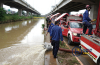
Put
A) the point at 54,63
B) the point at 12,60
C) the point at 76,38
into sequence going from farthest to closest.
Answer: the point at 76,38 < the point at 12,60 < the point at 54,63

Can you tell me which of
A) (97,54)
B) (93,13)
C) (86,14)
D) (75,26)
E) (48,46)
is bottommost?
(48,46)

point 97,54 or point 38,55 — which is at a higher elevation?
point 97,54

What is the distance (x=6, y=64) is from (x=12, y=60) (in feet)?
1.23

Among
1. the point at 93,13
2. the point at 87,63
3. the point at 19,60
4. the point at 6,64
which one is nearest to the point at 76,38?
the point at 87,63

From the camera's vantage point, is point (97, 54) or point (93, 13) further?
point (93, 13)

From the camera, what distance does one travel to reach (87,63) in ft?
13.9

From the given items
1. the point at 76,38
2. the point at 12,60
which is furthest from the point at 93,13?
the point at 12,60

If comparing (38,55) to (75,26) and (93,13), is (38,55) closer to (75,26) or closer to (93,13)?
(75,26)

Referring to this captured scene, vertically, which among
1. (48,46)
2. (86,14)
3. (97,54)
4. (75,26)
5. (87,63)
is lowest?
(87,63)

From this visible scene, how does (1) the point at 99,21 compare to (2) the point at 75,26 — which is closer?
(1) the point at 99,21

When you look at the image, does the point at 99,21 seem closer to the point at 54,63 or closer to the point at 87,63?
the point at 87,63

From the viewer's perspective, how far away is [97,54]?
118 inches

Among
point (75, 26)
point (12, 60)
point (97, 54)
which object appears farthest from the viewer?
point (75, 26)

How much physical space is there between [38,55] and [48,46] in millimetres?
767
